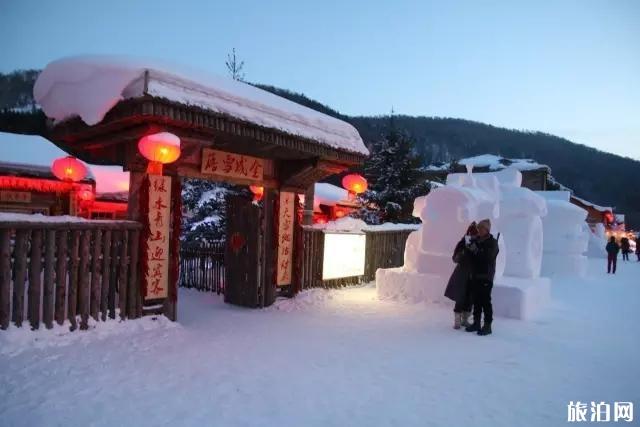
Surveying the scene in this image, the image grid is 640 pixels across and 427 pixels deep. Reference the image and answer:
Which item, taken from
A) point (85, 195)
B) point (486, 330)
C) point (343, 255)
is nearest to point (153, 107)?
point (486, 330)

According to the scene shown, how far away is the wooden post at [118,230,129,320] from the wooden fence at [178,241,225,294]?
4.17 metres

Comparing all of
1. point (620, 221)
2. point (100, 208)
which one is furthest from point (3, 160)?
point (620, 221)

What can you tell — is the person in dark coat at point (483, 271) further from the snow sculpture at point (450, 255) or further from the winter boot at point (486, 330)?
the snow sculpture at point (450, 255)

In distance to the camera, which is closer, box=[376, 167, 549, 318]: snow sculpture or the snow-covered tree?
box=[376, 167, 549, 318]: snow sculpture

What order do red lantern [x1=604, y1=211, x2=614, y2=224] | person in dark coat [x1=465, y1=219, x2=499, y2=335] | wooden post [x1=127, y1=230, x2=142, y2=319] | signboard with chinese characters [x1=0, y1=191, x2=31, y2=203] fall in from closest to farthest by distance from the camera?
wooden post [x1=127, y1=230, x2=142, y2=319], person in dark coat [x1=465, y1=219, x2=499, y2=335], signboard with chinese characters [x1=0, y1=191, x2=31, y2=203], red lantern [x1=604, y1=211, x2=614, y2=224]

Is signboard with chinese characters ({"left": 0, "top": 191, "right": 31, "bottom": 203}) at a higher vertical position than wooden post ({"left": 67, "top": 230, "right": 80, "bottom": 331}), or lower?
higher

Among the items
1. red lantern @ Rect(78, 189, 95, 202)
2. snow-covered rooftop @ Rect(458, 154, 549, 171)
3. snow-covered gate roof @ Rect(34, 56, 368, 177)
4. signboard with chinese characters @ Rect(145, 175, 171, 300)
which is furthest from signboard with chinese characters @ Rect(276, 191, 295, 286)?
snow-covered rooftop @ Rect(458, 154, 549, 171)

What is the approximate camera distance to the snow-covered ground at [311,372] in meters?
3.92

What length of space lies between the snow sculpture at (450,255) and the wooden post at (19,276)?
7355mm

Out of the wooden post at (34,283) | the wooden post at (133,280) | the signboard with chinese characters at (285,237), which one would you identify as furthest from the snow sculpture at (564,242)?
the wooden post at (34,283)

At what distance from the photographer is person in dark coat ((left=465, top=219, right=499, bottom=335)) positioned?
23.0 ft

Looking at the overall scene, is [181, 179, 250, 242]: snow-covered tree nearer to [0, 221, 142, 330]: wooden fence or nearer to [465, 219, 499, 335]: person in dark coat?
[0, 221, 142, 330]: wooden fence

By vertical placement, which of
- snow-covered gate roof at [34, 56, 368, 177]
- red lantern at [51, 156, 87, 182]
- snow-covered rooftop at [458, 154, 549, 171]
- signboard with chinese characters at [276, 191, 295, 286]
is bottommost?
signboard with chinese characters at [276, 191, 295, 286]

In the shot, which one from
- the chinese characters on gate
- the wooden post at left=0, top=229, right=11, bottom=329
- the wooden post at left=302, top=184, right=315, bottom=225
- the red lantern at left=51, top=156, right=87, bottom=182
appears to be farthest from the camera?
the wooden post at left=302, top=184, right=315, bottom=225
